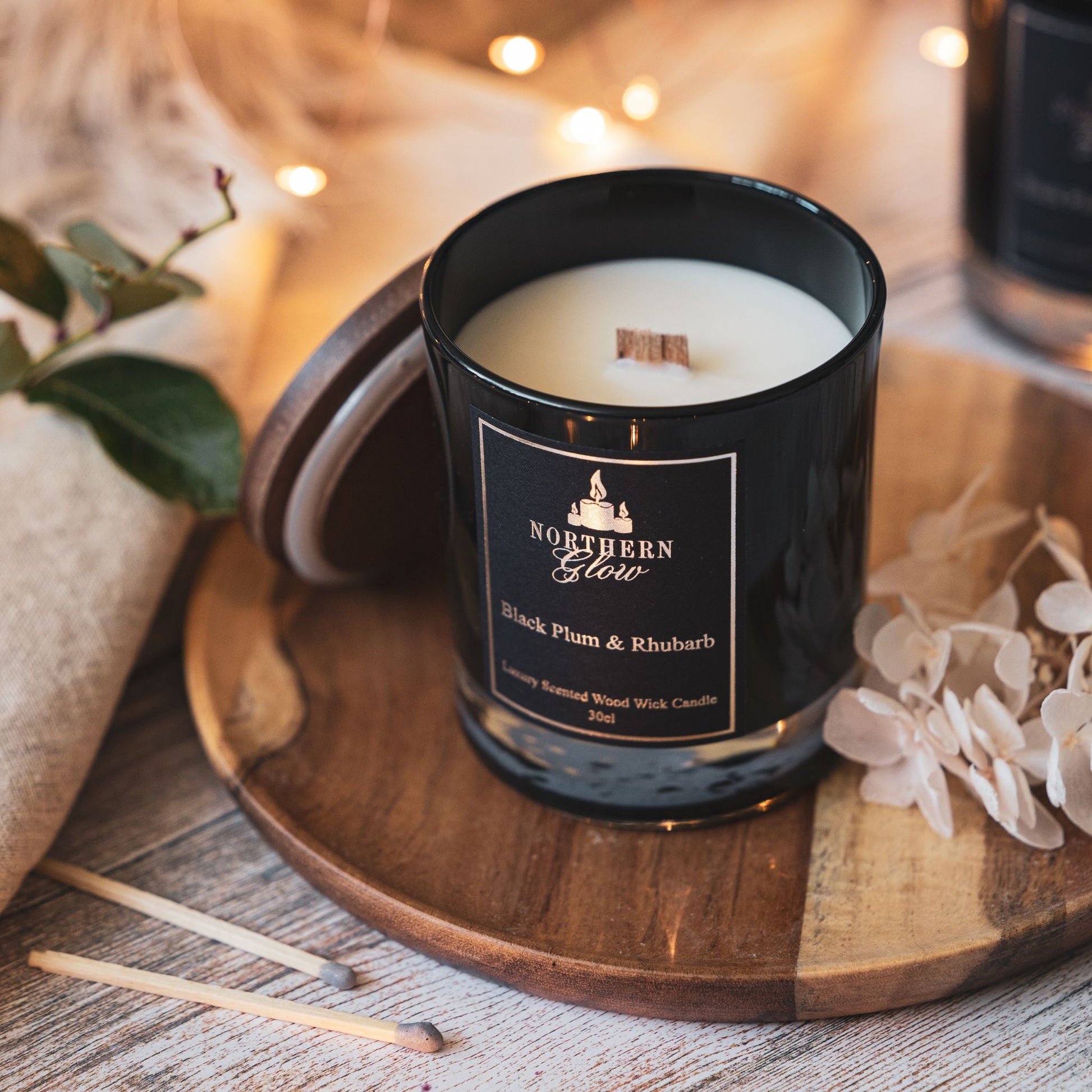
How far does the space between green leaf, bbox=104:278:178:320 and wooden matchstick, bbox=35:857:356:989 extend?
0.66 ft

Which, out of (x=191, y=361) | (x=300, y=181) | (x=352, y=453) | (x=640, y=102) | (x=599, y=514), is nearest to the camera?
(x=599, y=514)

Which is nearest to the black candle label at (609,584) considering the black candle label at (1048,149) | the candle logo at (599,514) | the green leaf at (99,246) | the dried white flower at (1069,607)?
the candle logo at (599,514)

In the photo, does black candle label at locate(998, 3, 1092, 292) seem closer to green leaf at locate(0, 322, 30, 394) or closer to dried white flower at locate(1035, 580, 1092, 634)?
dried white flower at locate(1035, 580, 1092, 634)

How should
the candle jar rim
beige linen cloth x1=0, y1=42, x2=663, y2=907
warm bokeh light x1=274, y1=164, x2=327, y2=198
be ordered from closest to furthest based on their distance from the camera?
the candle jar rim
beige linen cloth x1=0, y1=42, x2=663, y2=907
warm bokeh light x1=274, y1=164, x2=327, y2=198

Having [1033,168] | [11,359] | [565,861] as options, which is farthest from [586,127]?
[565,861]

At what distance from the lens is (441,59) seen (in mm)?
875

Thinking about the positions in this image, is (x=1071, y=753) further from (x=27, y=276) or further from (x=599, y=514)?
(x=27, y=276)

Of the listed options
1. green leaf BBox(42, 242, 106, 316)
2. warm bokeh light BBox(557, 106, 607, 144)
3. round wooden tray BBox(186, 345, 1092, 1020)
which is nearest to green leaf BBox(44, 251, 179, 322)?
green leaf BBox(42, 242, 106, 316)

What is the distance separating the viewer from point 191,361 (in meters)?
0.58

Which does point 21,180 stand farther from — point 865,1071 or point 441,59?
point 865,1071

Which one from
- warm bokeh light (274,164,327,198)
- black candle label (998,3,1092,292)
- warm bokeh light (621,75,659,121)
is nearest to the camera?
black candle label (998,3,1092,292)

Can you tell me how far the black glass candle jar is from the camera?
1.16 ft

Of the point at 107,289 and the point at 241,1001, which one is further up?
the point at 107,289

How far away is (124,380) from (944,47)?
0.62 metres
